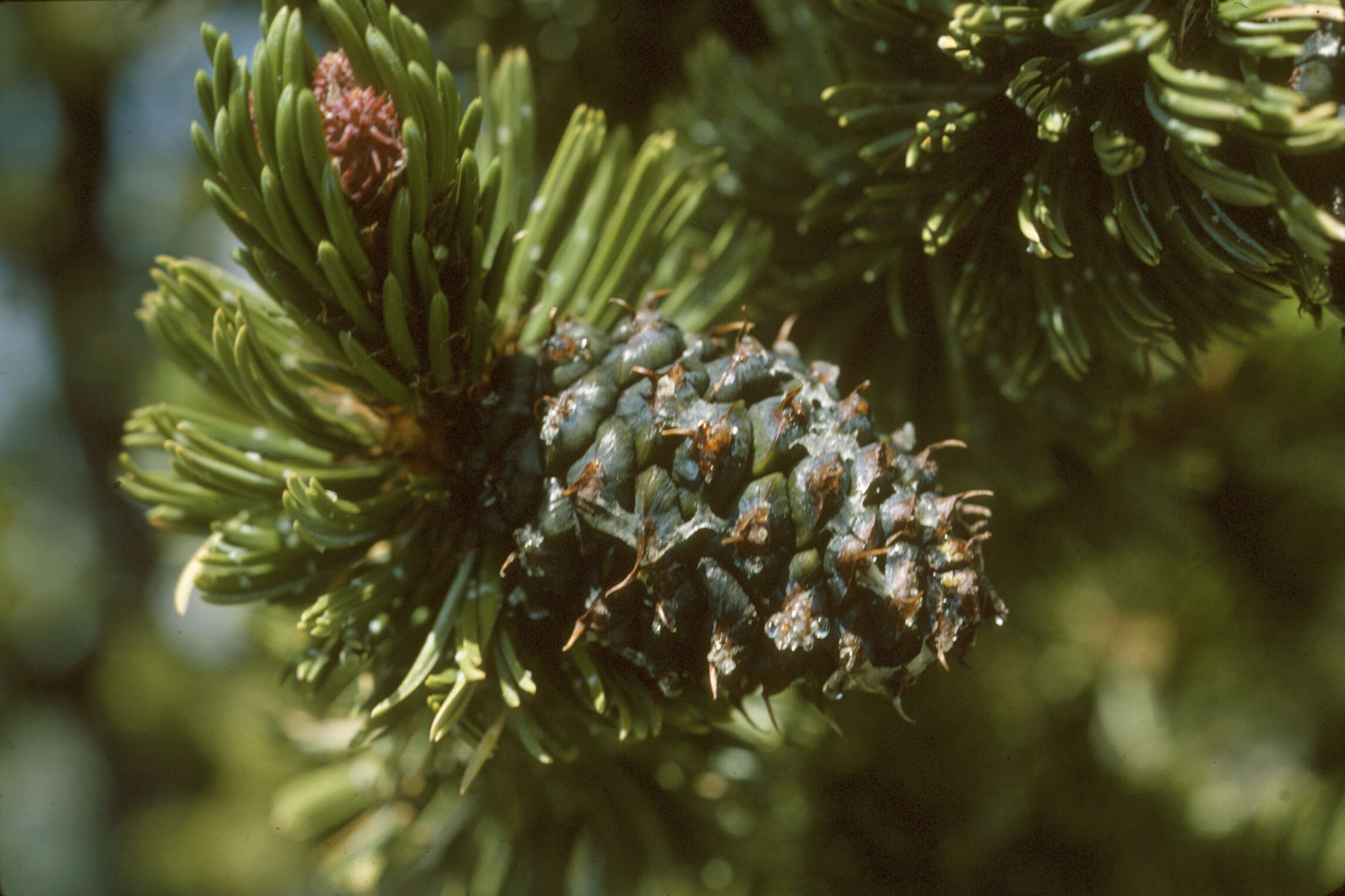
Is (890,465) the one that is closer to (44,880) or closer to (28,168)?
(28,168)

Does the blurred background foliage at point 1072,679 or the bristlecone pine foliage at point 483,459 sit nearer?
the bristlecone pine foliage at point 483,459

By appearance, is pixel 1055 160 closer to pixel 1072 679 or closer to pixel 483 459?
pixel 483 459

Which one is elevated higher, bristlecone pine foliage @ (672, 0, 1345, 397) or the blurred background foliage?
bristlecone pine foliage @ (672, 0, 1345, 397)

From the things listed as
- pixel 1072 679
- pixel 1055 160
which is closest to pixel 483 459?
pixel 1055 160

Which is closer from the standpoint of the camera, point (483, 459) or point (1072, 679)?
point (483, 459)

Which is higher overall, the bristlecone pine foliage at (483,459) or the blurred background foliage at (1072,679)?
the bristlecone pine foliage at (483,459)
